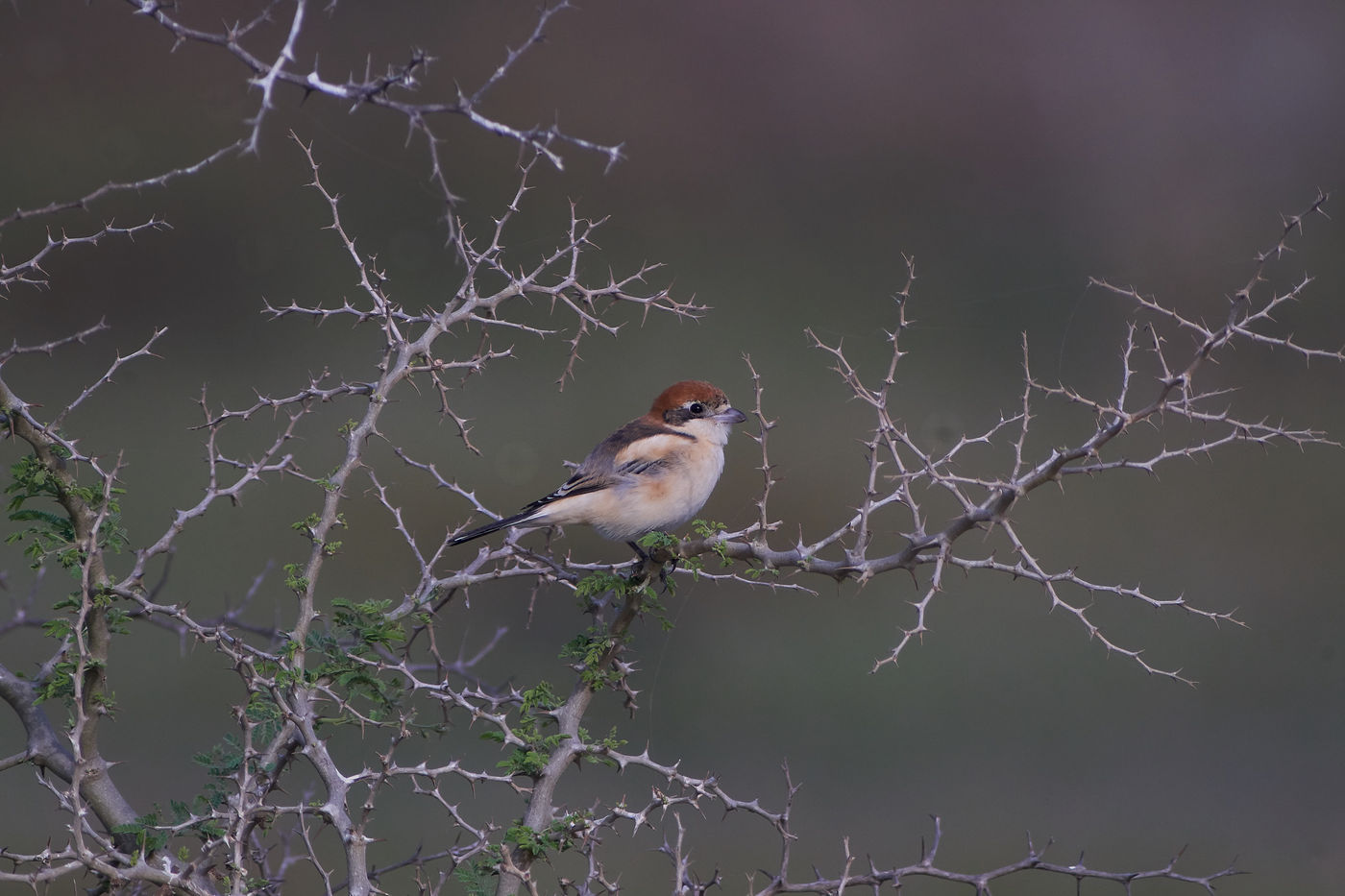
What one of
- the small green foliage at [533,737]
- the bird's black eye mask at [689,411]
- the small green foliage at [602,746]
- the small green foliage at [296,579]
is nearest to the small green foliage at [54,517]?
the small green foliage at [296,579]

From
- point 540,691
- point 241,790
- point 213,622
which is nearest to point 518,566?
point 540,691

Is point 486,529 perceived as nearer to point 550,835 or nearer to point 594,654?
point 594,654

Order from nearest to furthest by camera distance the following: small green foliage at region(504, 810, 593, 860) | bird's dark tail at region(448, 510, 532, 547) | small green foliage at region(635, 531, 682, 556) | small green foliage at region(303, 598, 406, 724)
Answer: small green foliage at region(504, 810, 593, 860) → small green foliage at region(303, 598, 406, 724) → small green foliage at region(635, 531, 682, 556) → bird's dark tail at region(448, 510, 532, 547)

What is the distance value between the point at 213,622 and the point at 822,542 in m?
1.57

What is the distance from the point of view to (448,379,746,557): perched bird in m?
3.38

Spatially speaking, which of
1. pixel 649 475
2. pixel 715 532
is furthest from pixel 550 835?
pixel 649 475

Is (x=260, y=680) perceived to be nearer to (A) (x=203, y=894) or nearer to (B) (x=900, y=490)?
(A) (x=203, y=894)

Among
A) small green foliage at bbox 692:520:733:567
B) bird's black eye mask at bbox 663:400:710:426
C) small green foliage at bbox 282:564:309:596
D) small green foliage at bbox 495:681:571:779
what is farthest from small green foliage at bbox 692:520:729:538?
bird's black eye mask at bbox 663:400:710:426

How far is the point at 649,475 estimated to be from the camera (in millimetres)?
3486

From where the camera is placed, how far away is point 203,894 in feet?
7.08

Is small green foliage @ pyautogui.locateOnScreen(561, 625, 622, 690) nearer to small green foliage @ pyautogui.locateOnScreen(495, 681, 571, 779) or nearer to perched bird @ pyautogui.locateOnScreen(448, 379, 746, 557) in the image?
small green foliage @ pyautogui.locateOnScreen(495, 681, 571, 779)

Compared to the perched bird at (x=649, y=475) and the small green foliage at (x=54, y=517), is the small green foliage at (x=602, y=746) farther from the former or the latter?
the small green foliage at (x=54, y=517)

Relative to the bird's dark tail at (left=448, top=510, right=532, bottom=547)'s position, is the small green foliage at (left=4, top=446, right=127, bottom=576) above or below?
below

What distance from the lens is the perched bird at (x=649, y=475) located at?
3.38m
